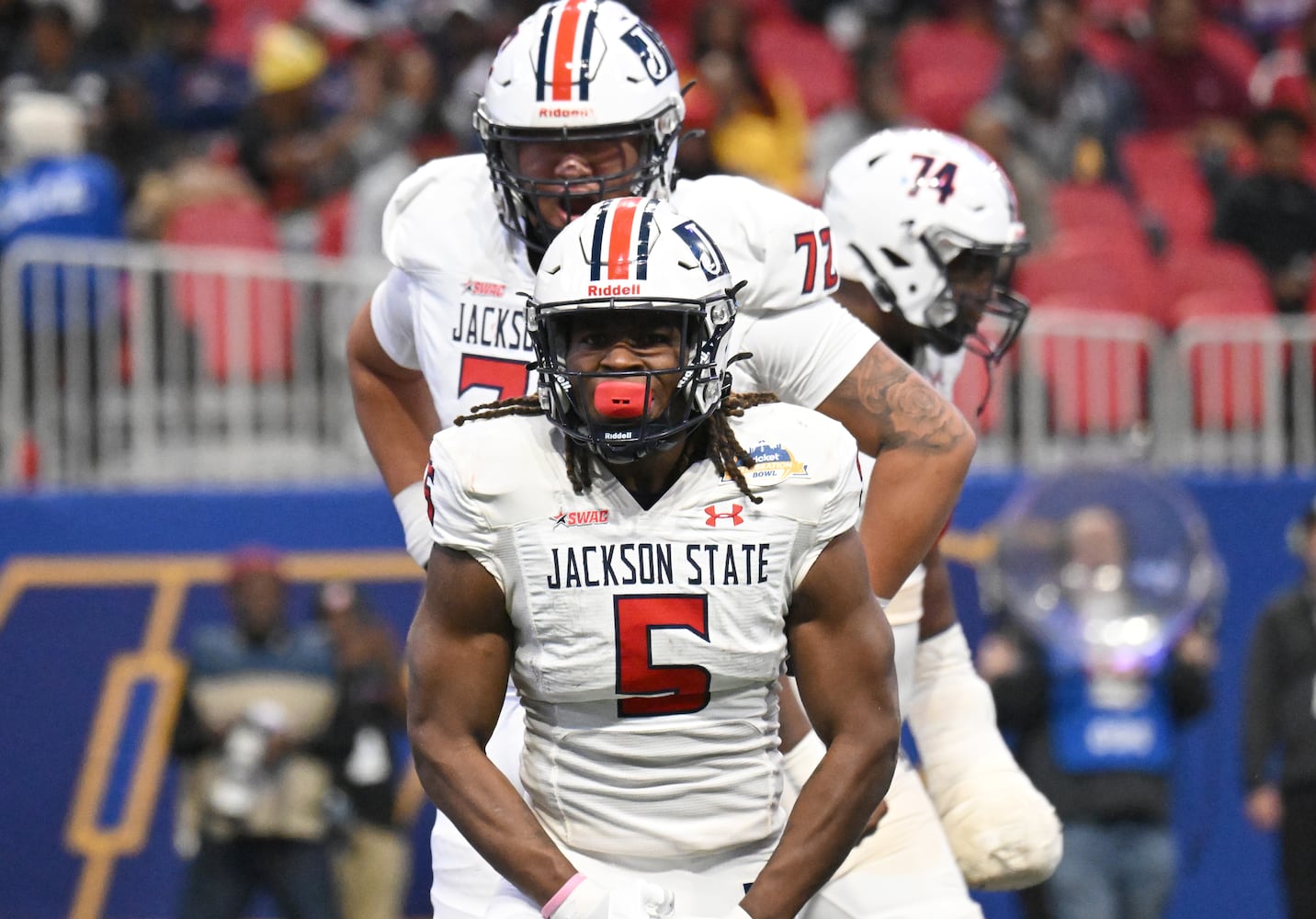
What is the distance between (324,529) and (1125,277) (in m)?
3.80

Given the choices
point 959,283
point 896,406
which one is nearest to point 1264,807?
point 959,283

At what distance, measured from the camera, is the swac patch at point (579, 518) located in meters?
3.04

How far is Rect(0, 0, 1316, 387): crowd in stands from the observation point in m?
9.38

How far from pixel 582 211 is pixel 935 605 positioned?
126 centimetres

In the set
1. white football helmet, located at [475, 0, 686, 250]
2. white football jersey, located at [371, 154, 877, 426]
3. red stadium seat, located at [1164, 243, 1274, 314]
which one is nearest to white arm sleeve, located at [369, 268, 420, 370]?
white football jersey, located at [371, 154, 877, 426]

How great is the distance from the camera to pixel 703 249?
315cm

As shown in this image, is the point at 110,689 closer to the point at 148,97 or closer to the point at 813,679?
the point at 148,97

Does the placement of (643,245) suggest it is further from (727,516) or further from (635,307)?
(727,516)

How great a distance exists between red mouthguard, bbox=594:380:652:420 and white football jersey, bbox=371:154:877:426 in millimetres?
665

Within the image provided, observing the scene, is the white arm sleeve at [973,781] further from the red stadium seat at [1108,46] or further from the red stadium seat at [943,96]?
the red stadium seat at [1108,46]

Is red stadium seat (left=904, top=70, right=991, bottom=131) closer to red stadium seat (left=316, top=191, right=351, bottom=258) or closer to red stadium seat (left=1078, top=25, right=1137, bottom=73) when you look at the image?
red stadium seat (left=1078, top=25, right=1137, bottom=73)

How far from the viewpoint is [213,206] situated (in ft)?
29.5

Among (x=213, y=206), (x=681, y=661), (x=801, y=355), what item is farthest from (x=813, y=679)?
(x=213, y=206)

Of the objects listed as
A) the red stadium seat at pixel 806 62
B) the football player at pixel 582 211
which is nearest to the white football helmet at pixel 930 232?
the football player at pixel 582 211
